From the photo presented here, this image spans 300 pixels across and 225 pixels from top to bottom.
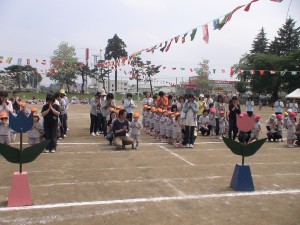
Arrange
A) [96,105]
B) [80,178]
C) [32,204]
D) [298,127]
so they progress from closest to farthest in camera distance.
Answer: [32,204] < [80,178] < [298,127] < [96,105]

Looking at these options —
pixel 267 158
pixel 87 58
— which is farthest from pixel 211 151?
pixel 87 58

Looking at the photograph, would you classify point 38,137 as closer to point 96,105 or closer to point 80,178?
point 96,105

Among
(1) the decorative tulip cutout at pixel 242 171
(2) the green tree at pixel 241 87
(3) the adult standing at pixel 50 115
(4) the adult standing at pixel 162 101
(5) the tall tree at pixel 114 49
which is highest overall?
(5) the tall tree at pixel 114 49

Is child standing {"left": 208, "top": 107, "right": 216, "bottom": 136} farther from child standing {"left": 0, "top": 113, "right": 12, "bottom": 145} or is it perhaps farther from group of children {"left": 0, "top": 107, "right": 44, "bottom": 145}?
child standing {"left": 0, "top": 113, "right": 12, "bottom": 145}

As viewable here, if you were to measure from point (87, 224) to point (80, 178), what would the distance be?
88.9 inches

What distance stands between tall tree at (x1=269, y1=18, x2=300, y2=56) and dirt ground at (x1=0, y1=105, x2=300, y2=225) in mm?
57940

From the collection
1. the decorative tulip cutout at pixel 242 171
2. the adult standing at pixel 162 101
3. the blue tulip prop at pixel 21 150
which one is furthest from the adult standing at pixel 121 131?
the blue tulip prop at pixel 21 150

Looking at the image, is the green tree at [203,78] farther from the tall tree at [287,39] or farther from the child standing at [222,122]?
Answer: the child standing at [222,122]

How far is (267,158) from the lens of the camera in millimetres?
8633

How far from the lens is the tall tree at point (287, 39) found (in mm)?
60875

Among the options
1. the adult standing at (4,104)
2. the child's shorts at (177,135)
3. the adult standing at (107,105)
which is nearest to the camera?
the adult standing at (4,104)

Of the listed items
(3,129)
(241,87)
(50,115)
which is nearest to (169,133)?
(50,115)

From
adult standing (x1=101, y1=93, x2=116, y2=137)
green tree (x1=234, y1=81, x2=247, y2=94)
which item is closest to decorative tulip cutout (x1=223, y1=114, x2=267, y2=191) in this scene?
adult standing (x1=101, y1=93, x2=116, y2=137)

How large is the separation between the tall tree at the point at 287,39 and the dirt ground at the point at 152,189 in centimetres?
5794
